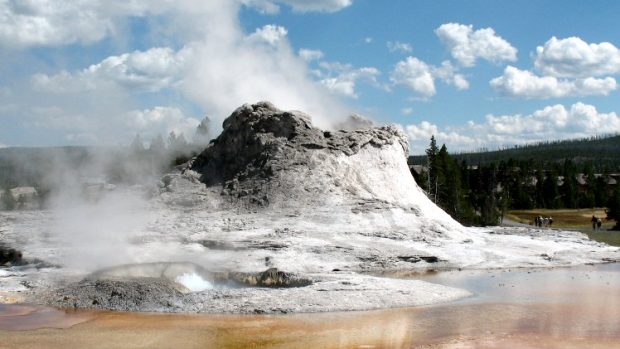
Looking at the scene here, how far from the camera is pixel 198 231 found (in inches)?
792

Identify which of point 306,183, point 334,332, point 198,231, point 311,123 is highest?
point 311,123

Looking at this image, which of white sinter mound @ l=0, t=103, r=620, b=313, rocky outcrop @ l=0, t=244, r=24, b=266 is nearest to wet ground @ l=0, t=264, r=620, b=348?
white sinter mound @ l=0, t=103, r=620, b=313

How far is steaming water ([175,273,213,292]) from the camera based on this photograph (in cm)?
1603

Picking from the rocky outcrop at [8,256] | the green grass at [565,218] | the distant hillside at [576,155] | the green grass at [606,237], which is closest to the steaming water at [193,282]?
the rocky outcrop at [8,256]

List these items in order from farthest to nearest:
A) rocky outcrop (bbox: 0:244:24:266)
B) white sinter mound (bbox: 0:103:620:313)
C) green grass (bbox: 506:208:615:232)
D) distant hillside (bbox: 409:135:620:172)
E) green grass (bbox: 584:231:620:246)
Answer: distant hillside (bbox: 409:135:620:172)
green grass (bbox: 506:208:615:232)
green grass (bbox: 584:231:620:246)
rocky outcrop (bbox: 0:244:24:266)
white sinter mound (bbox: 0:103:620:313)

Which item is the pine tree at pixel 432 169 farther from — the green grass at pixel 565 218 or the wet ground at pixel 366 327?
the wet ground at pixel 366 327

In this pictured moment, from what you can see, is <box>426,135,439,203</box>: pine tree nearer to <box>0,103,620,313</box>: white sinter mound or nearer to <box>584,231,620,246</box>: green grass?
<box>584,231,620,246</box>: green grass

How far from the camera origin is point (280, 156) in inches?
930

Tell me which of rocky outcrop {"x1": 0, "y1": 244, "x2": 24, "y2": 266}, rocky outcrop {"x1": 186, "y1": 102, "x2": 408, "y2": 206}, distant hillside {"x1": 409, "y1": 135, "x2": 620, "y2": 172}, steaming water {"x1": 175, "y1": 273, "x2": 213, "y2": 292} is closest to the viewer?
steaming water {"x1": 175, "y1": 273, "x2": 213, "y2": 292}

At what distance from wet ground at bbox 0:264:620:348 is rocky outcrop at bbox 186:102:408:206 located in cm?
907

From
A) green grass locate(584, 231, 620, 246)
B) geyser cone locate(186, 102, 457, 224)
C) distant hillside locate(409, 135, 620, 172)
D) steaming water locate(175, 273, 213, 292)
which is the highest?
distant hillside locate(409, 135, 620, 172)

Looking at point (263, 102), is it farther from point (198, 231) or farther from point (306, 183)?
point (198, 231)

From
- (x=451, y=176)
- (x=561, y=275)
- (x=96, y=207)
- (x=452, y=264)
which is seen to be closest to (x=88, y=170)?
(x=96, y=207)

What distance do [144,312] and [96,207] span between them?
31.8ft
